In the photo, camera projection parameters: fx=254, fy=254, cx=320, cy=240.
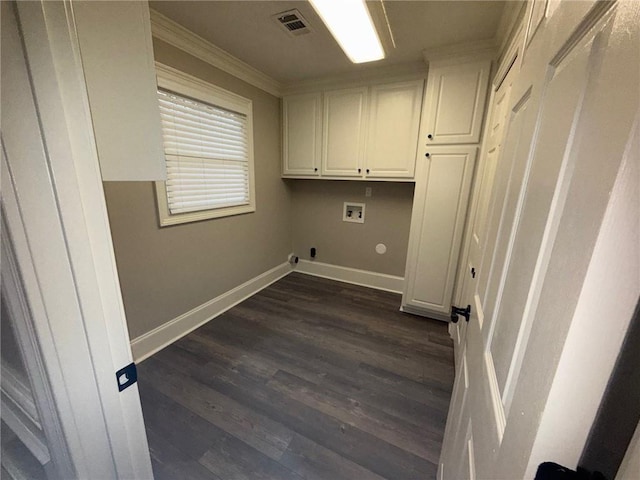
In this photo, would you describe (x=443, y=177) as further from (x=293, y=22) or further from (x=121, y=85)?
(x=121, y=85)

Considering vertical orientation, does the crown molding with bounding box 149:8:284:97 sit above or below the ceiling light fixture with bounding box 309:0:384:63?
above

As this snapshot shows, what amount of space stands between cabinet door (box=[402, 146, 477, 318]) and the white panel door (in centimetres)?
172

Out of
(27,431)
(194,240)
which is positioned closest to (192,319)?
(194,240)

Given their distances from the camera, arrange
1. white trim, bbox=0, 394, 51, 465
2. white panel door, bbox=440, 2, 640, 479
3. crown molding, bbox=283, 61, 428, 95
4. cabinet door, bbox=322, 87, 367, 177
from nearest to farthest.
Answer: white panel door, bbox=440, 2, 640, 479, white trim, bbox=0, 394, 51, 465, crown molding, bbox=283, 61, 428, 95, cabinet door, bbox=322, 87, 367, 177

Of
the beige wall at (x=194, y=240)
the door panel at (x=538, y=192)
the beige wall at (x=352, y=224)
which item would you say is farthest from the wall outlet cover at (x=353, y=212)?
the door panel at (x=538, y=192)

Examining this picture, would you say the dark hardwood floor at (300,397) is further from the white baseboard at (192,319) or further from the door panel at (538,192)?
the door panel at (538,192)

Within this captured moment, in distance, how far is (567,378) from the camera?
291mm

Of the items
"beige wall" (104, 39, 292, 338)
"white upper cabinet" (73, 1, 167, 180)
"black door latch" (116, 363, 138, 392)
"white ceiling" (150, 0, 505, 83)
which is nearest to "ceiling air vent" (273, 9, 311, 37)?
"white ceiling" (150, 0, 505, 83)

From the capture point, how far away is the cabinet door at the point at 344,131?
2850 millimetres

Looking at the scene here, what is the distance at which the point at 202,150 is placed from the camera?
2389mm

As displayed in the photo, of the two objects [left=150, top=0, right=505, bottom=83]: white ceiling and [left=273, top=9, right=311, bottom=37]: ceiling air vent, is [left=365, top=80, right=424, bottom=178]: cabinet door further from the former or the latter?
[left=273, top=9, right=311, bottom=37]: ceiling air vent

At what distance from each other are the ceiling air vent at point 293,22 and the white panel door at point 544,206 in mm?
1692

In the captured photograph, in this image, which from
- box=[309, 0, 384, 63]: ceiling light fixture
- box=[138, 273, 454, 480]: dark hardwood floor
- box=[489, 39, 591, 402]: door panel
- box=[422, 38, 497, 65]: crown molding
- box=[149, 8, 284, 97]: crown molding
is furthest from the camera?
box=[422, 38, 497, 65]: crown molding

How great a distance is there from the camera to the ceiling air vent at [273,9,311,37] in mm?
1772
